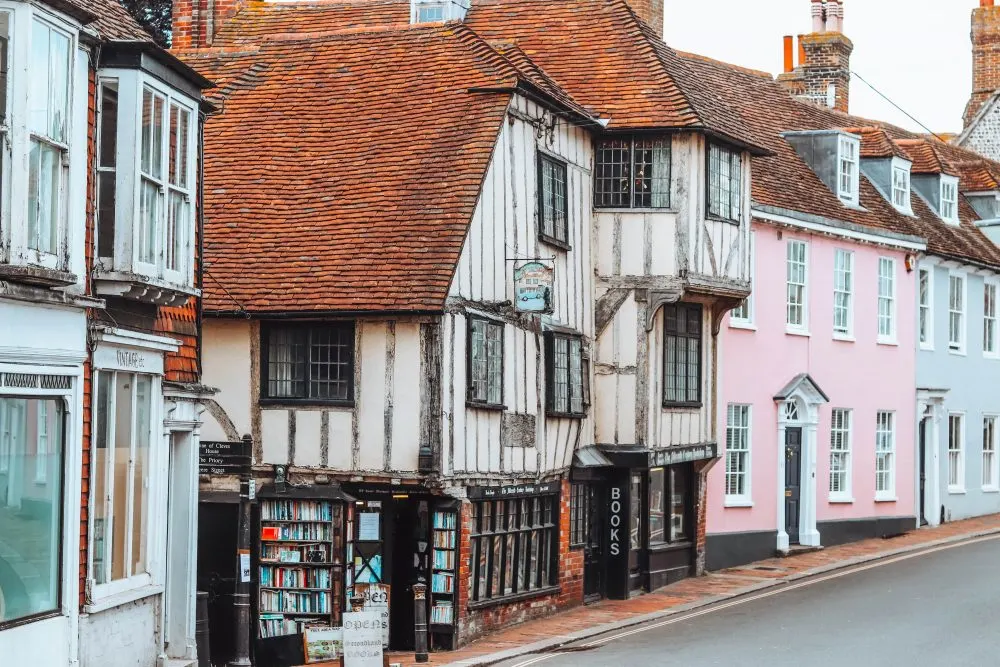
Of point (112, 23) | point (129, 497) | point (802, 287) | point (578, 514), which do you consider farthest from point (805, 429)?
point (112, 23)

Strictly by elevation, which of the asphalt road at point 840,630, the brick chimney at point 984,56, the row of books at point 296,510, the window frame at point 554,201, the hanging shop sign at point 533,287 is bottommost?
the asphalt road at point 840,630

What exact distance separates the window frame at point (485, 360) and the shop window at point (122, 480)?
5469 millimetres

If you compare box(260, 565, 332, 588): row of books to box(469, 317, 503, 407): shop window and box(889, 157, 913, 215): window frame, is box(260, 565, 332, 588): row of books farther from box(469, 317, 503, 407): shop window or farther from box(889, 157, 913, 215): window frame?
box(889, 157, 913, 215): window frame

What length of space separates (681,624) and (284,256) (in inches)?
277

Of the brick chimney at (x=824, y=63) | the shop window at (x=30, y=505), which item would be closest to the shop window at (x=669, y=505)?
the shop window at (x=30, y=505)

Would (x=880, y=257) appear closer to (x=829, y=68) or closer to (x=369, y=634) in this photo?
(x=829, y=68)

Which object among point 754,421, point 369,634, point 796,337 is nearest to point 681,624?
point 369,634

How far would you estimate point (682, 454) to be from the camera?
24.7m

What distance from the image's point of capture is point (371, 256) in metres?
19.5

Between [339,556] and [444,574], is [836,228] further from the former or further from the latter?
[339,556]

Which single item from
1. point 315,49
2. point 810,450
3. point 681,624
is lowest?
point 681,624

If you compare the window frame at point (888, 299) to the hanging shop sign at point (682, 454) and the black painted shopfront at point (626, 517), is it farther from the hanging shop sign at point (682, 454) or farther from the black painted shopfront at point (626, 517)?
the black painted shopfront at point (626, 517)

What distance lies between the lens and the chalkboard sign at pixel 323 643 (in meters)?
16.2

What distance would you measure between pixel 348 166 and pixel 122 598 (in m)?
8.68
